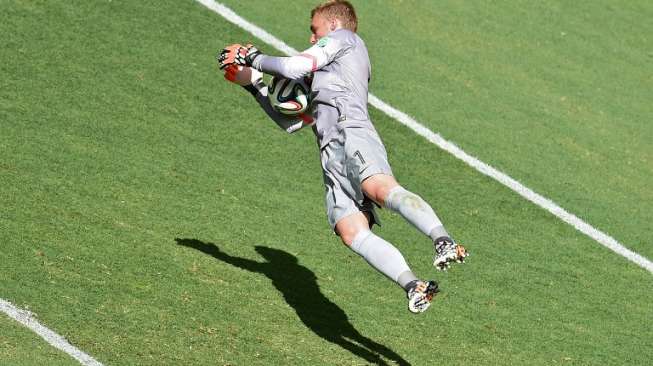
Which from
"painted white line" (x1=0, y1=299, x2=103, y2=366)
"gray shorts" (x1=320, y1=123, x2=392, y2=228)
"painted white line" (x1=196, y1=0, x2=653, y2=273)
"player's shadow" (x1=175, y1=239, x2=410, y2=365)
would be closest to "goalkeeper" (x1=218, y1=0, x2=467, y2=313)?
"gray shorts" (x1=320, y1=123, x2=392, y2=228)

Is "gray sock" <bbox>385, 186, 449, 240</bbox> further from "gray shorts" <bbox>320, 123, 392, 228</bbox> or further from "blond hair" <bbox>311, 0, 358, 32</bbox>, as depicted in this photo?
"blond hair" <bbox>311, 0, 358, 32</bbox>

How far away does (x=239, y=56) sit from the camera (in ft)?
27.7

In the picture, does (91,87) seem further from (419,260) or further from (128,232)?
(419,260)

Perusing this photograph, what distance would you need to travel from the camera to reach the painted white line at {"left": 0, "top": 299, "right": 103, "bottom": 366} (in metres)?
7.34

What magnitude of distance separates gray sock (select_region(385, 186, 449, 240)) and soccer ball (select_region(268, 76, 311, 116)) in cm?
127

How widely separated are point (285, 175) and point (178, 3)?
12.4 feet

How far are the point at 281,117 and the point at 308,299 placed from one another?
1466 millimetres

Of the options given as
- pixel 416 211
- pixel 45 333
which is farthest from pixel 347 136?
pixel 45 333

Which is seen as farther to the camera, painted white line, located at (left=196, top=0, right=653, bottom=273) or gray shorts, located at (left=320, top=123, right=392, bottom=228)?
painted white line, located at (left=196, top=0, right=653, bottom=273)

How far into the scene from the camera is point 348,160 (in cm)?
806

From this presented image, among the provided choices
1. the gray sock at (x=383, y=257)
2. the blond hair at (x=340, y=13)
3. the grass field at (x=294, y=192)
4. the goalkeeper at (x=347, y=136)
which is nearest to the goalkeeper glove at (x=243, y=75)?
the goalkeeper at (x=347, y=136)

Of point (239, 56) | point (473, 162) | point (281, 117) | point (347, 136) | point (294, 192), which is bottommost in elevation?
point (294, 192)

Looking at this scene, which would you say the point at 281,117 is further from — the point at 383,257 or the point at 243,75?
the point at 383,257

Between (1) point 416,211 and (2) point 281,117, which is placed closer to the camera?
(1) point 416,211
